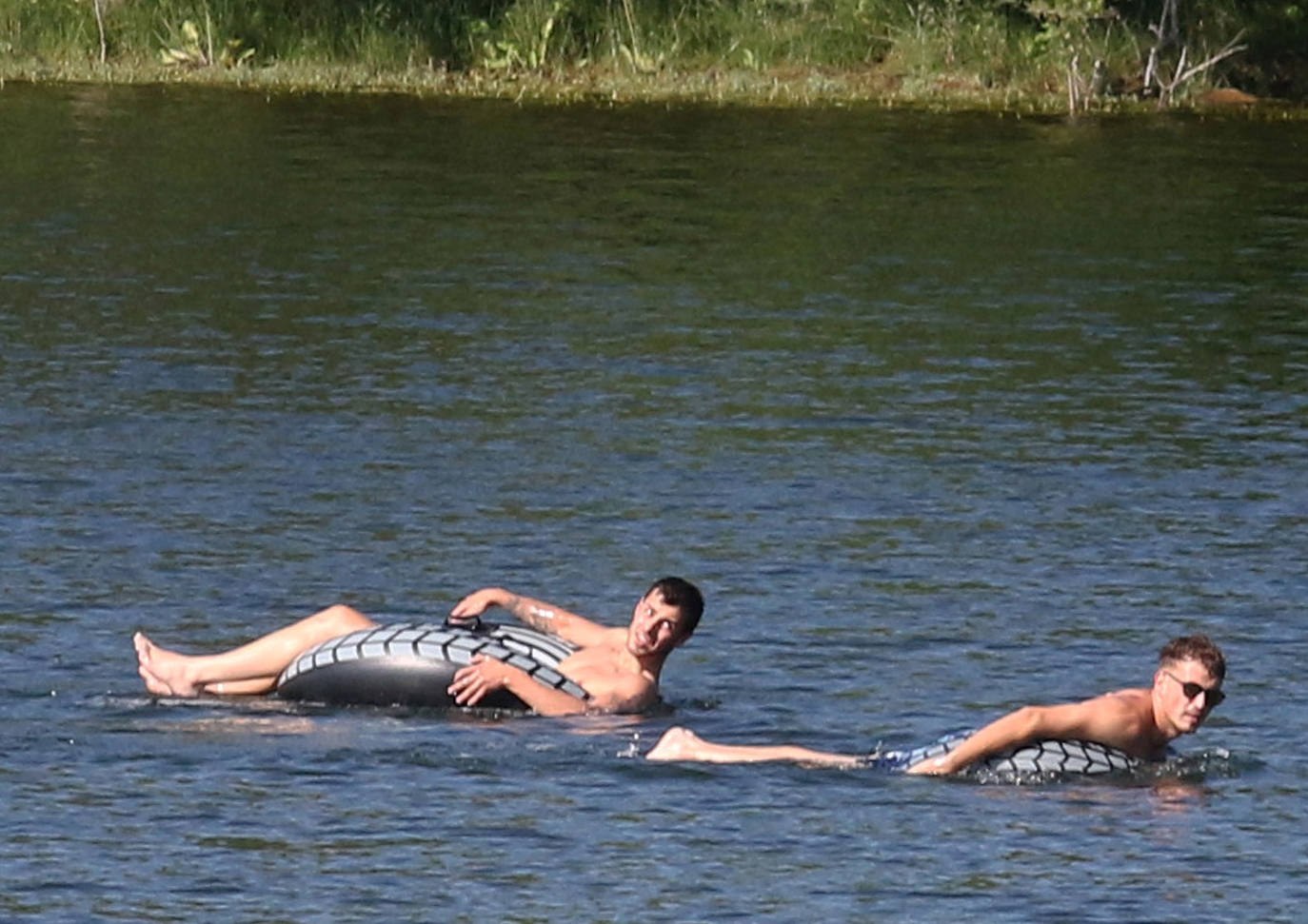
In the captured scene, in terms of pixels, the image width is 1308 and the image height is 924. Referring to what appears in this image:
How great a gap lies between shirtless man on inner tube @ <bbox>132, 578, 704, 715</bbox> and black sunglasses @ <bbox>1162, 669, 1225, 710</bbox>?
8.13 ft

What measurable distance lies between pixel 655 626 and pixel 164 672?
2.53 m

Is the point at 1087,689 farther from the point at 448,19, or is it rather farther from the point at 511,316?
the point at 448,19

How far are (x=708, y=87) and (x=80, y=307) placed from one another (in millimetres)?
20290

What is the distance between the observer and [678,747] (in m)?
14.3

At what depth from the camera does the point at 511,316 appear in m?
28.2

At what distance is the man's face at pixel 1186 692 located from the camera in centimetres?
1402

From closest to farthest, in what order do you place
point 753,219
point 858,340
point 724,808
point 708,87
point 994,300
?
point 724,808, point 858,340, point 994,300, point 753,219, point 708,87

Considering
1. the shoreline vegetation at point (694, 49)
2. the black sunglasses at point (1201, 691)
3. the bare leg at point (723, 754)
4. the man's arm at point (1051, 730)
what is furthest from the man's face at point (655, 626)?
the shoreline vegetation at point (694, 49)

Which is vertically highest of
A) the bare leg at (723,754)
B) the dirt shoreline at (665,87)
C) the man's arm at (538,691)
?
the dirt shoreline at (665,87)

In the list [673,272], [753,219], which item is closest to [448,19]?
[753,219]

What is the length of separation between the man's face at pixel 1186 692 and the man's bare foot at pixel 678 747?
7.36ft

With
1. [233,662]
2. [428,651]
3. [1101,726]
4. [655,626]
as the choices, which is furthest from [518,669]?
[1101,726]

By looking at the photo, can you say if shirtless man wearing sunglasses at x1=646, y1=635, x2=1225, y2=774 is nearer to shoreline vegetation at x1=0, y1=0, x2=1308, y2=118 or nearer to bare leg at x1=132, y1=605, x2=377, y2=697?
bare leg at x1=132, y1=605, x2=377, y2=697

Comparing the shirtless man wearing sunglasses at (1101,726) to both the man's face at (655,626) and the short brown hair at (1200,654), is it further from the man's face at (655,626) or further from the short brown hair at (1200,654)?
the man's face at (655,626)
